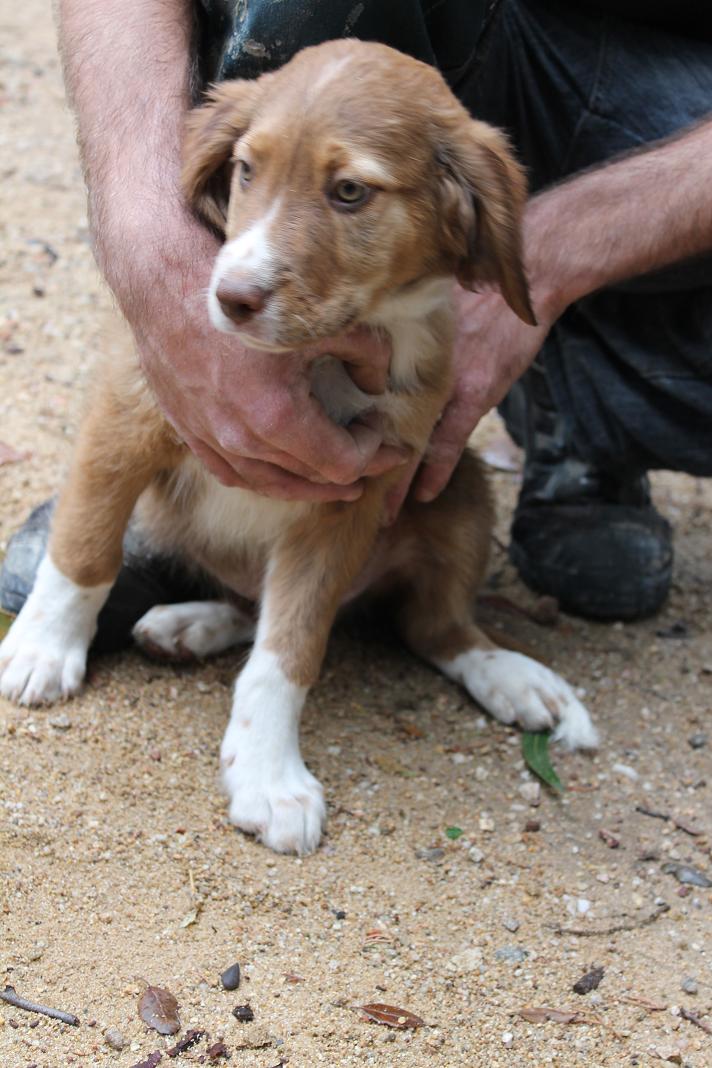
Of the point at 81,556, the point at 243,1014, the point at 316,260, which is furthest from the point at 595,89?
the point at 243,1014

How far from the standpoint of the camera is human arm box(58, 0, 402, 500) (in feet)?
8.05

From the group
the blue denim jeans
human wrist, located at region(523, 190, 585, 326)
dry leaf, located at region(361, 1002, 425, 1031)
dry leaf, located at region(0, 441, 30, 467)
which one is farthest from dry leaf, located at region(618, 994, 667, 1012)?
dry leaf, located at region(0, 441, 30, 467)

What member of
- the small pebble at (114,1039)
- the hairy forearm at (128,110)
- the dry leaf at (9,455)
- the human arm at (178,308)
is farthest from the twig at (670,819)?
the dry leaf at (9,455)

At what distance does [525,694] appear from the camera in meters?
3.19

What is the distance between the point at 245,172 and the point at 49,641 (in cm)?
118

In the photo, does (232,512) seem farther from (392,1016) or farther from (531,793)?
(392,1016)

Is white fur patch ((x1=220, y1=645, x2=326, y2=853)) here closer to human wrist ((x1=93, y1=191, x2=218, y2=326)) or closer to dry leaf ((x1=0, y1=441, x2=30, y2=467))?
human wrist ((x1=93, y1=191, x2=218, y2=326))

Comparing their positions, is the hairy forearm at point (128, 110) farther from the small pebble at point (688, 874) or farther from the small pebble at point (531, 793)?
the small pebble at point (688, 874)

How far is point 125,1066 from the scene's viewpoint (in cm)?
203

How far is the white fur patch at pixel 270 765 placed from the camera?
2.62 m

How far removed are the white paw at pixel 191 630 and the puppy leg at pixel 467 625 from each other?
1.54 feet

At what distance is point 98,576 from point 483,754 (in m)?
1.02

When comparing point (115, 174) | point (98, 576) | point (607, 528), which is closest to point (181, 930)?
point (98, 576)

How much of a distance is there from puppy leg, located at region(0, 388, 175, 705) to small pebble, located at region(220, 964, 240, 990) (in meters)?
0.85
